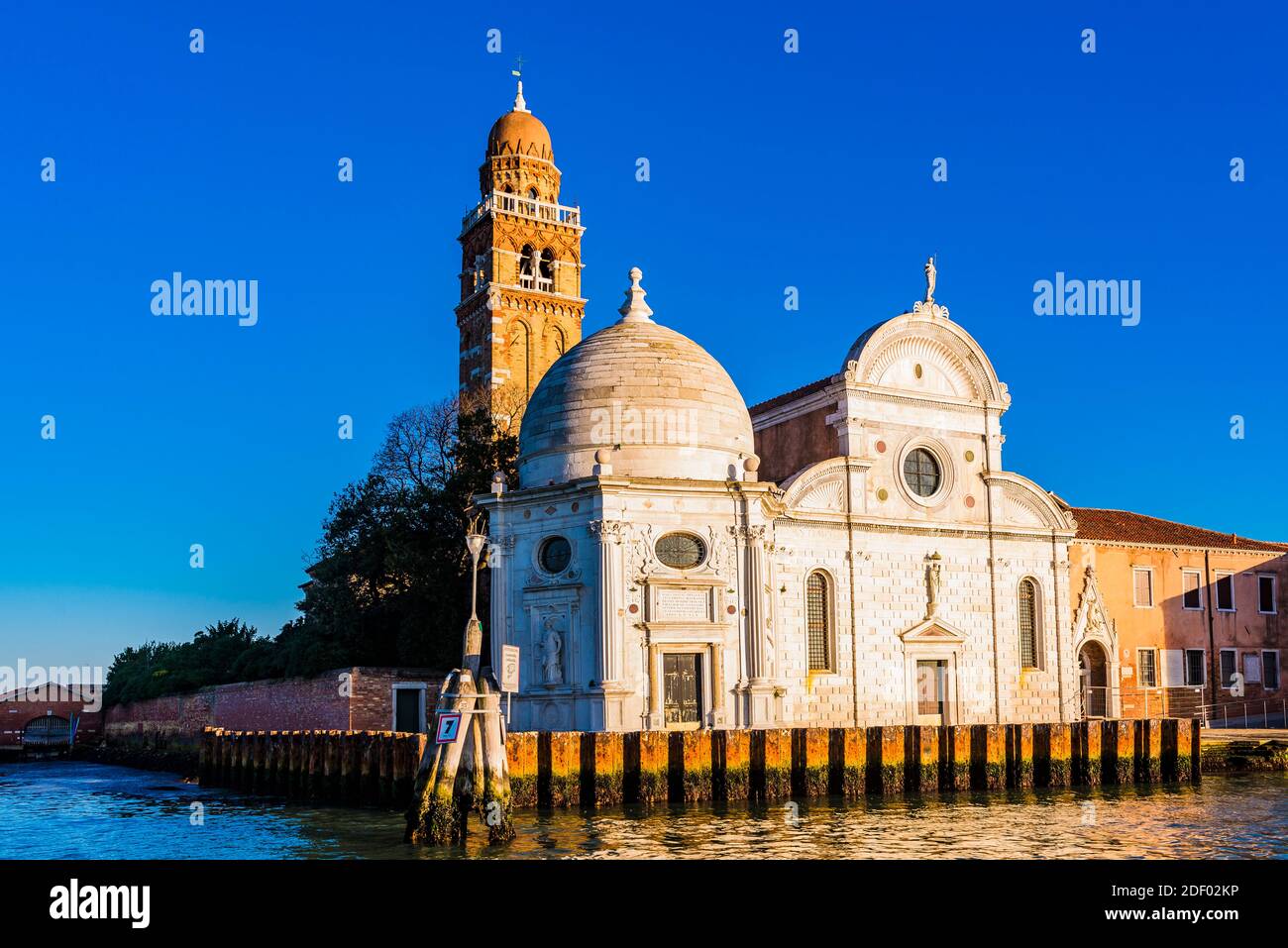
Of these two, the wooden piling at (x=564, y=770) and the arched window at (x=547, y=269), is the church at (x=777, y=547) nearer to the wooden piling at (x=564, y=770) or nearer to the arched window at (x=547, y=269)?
the wooden piling at (x=564, y=770)

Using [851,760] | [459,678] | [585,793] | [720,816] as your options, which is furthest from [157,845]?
[851,760]

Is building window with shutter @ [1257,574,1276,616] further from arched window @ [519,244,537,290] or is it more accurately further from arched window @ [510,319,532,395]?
arched window @ [519,244,537,290]

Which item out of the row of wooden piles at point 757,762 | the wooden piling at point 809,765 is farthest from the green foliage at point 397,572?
the wooden piling at point 809,765

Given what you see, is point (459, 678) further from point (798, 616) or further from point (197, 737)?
point (197, 737)

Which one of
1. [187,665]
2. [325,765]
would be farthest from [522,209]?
[325,765]

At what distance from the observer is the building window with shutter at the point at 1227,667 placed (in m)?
42.1

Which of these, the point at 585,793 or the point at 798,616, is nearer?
the point at 585,793

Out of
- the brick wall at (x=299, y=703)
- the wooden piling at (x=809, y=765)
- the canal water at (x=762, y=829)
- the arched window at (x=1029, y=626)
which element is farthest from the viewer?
the arched window at (x=1029, y=626)

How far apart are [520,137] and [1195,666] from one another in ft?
136

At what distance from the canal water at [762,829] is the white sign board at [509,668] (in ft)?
7.61

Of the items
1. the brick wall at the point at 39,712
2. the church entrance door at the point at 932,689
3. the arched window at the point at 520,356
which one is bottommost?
the brick wall at the point at 39,712
